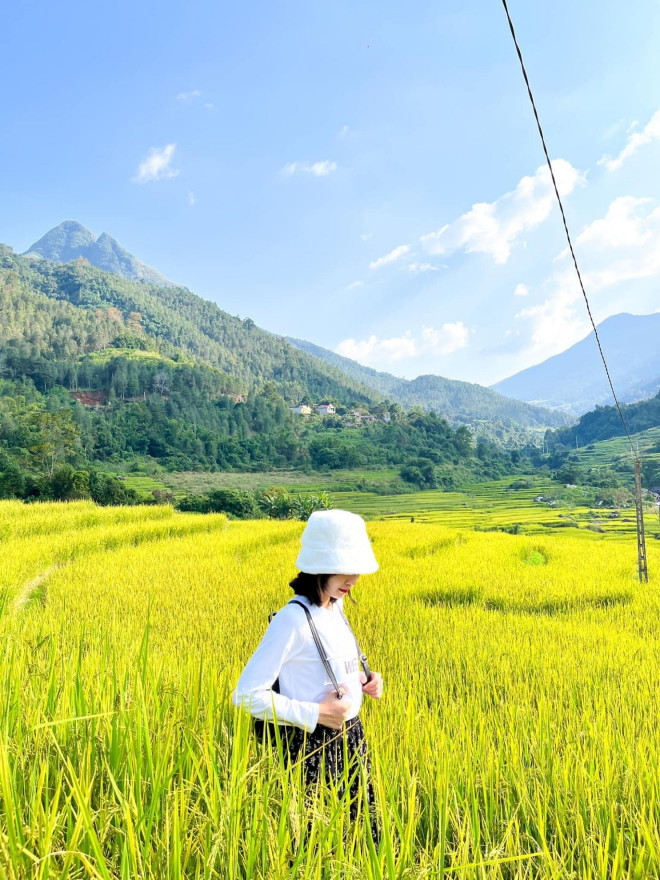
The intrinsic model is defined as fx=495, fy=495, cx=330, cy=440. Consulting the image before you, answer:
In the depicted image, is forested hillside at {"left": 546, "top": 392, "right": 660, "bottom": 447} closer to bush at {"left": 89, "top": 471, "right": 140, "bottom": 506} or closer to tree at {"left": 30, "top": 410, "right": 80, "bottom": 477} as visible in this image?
bush at {"left": 89, "top": 471, "right": 140, "bottom": 506}

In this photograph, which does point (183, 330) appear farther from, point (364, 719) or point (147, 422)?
point (364, 719)

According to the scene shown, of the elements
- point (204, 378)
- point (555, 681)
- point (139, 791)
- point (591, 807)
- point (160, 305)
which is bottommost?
point (555, 681)

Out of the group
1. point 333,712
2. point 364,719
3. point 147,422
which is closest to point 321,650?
point 333,712

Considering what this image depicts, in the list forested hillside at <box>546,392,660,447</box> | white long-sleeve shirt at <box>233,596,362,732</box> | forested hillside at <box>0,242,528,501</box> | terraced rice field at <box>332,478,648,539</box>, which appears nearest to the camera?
white long-sleeve shirt at <box>233,596,362,732</box>

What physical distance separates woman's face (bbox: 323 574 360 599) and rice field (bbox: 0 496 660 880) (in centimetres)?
43

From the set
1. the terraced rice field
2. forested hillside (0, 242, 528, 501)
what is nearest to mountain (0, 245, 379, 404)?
forested hillside (0, 242, 528, 501)

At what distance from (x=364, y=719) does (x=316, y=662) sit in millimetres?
1286

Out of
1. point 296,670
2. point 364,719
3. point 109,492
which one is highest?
point 109,492

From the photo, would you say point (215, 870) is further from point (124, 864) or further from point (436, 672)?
point (436, 672)

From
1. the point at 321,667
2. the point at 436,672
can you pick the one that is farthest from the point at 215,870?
the point at 436,672

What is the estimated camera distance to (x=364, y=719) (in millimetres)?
2510

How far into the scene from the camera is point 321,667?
1.49m

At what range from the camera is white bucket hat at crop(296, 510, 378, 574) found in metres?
1.45

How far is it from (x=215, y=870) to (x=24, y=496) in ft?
107
